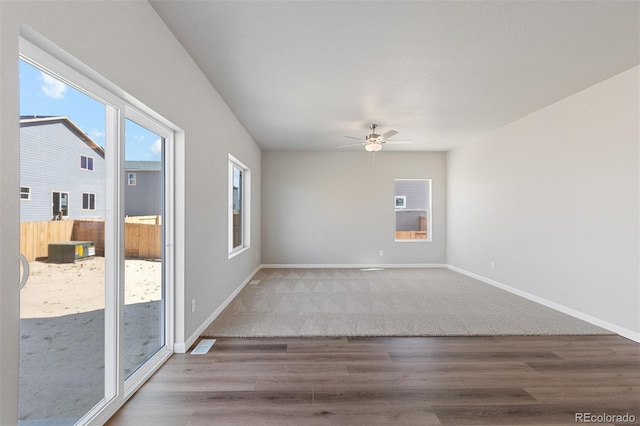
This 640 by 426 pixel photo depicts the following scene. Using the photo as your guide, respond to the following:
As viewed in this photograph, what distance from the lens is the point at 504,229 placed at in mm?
4945

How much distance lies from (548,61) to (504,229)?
287 centimetres

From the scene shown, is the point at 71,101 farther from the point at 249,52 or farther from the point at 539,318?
the point at 539,318

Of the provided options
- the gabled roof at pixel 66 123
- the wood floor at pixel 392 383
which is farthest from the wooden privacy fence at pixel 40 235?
the wood floor at pixel 392 383

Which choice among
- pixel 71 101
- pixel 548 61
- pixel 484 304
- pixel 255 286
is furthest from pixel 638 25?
pixel 255 286

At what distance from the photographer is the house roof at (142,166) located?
81.8 inches

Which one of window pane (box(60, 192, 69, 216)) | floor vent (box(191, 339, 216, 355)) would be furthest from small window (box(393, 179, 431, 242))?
window pane (box(60, 192, 69, 216))

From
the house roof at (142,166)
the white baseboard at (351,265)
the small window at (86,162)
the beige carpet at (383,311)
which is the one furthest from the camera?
the white baseboard at (351,265)

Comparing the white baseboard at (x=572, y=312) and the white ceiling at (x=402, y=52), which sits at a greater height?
the white ceiling at (x=402, y=52)

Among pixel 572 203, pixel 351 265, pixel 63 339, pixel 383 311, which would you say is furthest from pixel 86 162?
pixel 351 265

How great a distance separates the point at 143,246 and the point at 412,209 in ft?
19.9

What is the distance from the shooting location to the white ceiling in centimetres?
212

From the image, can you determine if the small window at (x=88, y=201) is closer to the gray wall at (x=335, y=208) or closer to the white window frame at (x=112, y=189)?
the white window frame at (x=112, y=189)

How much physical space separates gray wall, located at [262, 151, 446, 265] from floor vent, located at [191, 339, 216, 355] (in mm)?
3883

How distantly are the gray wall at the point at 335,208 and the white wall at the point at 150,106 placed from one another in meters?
2.12
